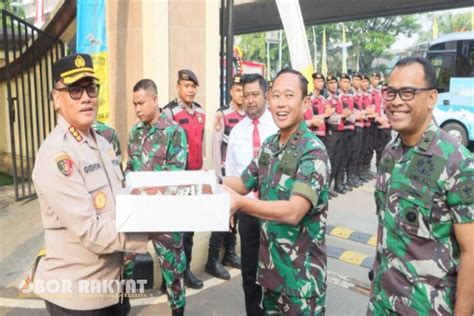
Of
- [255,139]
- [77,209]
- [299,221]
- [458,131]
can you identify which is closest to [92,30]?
[255,139]

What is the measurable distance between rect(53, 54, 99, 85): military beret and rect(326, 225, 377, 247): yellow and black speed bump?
4.05 meters

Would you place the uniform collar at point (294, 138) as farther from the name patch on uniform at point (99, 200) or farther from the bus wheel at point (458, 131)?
the bus wheel at point (458, 131)

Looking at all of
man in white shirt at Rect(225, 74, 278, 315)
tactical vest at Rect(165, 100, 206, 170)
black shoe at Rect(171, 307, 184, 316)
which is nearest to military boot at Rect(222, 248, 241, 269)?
tactical vest at Rect(165, 100, 206, 170)

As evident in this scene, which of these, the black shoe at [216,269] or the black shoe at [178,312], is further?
the black shoe at [216,269]

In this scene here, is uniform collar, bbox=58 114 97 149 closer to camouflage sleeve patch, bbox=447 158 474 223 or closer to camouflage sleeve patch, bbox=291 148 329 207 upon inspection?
camouflage sleeve patch, bbox=291 148 329 207

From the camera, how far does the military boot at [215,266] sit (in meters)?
4.13

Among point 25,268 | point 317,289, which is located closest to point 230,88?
point 25,268

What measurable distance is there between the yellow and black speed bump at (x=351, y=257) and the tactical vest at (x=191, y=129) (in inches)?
70.3

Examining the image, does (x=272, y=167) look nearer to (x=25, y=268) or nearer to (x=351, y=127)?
(x=25, y=268)

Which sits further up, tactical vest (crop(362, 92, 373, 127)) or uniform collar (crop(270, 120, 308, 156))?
tactical vest (crop(362, 92, 373, 127))

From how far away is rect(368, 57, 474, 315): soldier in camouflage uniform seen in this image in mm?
1599

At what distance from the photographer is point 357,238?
17.0 feet

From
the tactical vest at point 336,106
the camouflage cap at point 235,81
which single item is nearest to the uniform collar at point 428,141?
the camouflage cap at point 235,81

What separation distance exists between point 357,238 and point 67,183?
13.6ft
